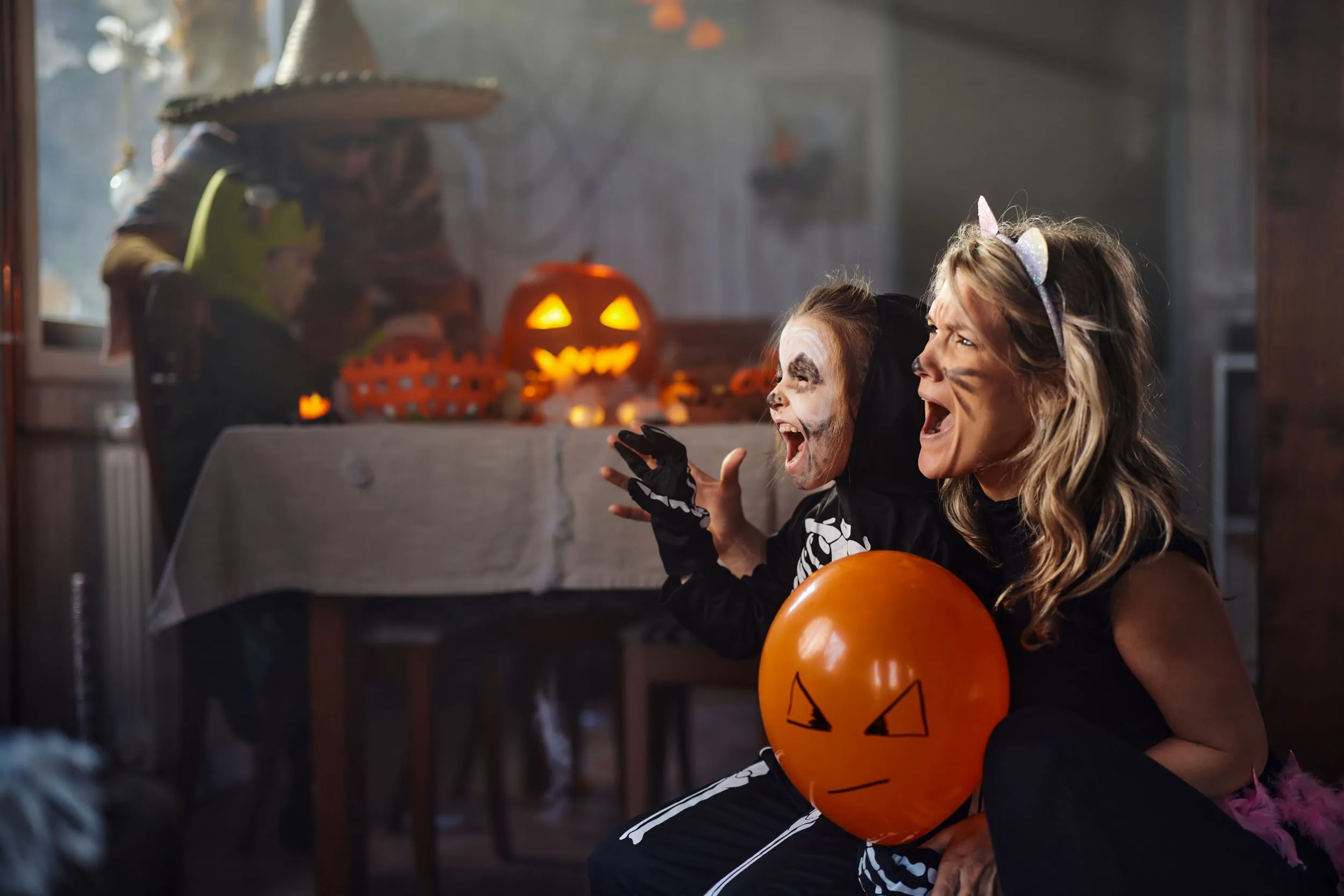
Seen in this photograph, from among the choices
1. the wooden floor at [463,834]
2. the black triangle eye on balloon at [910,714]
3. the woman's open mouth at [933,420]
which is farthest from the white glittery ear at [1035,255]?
the wooden floor at [463,834]

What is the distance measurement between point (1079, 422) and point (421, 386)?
40.9 inches

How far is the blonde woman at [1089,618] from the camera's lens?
812mm

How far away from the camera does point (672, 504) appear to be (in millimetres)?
1185

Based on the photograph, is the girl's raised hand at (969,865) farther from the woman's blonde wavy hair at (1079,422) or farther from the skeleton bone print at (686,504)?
the skeleton bone print at (686,504)

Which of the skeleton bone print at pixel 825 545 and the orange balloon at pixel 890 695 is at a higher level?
the skeleton bone print at pixel 825 545

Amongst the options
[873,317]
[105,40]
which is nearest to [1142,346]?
[873,317]

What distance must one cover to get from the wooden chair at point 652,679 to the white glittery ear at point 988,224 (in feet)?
2.52

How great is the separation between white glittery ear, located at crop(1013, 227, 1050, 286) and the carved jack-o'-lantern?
95 centimetres

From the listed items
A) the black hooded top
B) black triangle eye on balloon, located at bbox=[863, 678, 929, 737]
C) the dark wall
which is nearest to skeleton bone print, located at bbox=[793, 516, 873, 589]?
the black hooded top

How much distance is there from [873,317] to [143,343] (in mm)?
1464

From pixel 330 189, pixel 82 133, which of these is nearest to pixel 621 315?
pixel 330 189

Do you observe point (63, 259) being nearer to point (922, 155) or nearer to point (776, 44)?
point (776, 44)

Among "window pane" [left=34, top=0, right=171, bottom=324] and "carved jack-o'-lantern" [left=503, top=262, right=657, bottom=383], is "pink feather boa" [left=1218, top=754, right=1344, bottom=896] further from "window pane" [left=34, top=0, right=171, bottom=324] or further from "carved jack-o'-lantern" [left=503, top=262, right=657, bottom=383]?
"window pane" [left=34, top=0, right=171, bottom=324]

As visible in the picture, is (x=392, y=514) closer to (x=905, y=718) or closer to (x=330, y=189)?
(x=905, y=718)
